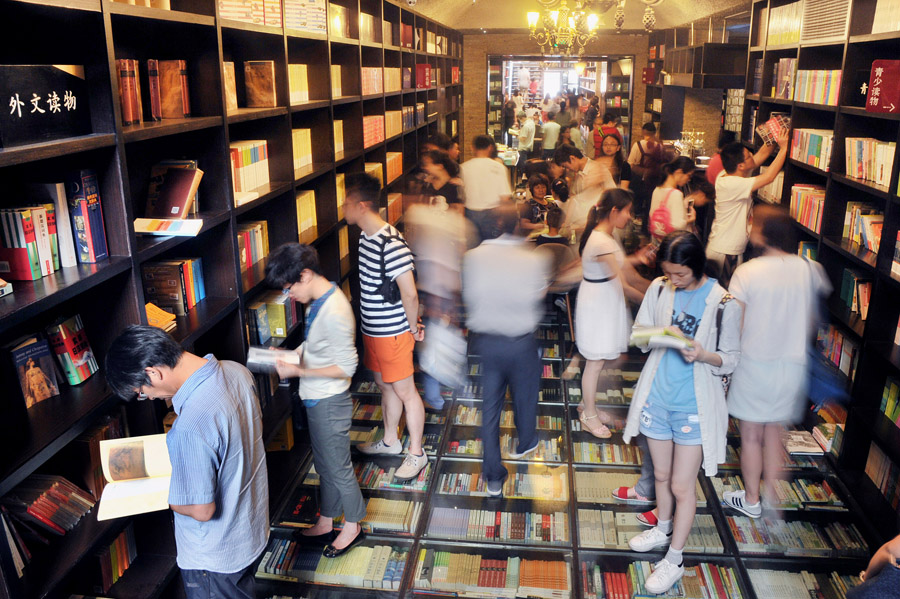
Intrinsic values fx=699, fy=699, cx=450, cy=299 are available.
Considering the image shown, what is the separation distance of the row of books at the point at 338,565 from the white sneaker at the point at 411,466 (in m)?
0.56

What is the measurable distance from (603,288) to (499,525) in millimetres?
1504

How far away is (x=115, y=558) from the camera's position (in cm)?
265

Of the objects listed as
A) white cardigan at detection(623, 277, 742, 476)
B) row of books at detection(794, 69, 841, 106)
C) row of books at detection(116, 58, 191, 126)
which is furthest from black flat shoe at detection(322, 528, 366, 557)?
row of books at detection(794, 69, 841, 106)

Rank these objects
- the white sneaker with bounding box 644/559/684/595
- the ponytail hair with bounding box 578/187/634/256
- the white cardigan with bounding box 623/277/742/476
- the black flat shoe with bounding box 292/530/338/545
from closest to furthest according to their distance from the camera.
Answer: the white cardigan with bounding box 623/277/742/476 → the white sneaker with bounding box 644/559/684/595 → the black flat shoe with bounding box 292/530/338/545 → the ponytail hair with bounding box 578/187/634/256

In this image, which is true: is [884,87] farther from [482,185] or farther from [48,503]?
[48,503]

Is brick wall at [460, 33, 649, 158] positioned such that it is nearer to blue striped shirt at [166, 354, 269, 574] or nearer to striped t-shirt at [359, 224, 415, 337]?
striped t-shirt at [359, 224, 415, 337]

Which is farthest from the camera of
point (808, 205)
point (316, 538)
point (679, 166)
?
point (679, 166)

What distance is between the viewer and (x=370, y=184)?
3.76 m

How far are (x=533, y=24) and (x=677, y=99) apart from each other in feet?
12.6

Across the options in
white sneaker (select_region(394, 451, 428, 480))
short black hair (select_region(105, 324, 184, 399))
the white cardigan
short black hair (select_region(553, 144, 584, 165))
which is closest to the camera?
short black hair (select_region(105, 324, 184, 399))

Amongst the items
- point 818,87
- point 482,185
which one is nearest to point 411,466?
point 482,185

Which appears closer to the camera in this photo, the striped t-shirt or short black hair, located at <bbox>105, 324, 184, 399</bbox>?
short black hair, located at <bbox>105, 324, 184, 399</bbox>

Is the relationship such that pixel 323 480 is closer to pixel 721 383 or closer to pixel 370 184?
pixel 370 184

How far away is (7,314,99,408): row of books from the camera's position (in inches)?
85.8
